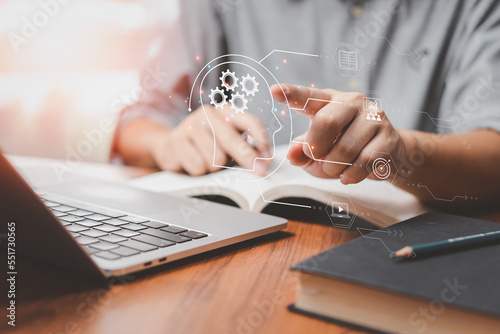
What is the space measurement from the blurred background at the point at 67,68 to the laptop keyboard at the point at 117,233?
1.48 feet

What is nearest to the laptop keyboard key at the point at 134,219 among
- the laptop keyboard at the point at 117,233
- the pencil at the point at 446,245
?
the laptop keyboard at the point at 117,233

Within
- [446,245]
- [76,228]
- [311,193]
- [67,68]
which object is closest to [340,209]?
[311,193]

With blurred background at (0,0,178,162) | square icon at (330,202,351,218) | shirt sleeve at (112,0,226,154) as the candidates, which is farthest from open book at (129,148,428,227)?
blurred background at (0,0,178,162)

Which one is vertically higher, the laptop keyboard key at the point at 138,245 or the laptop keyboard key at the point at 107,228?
the laptop keyboard key at the point at 138,245

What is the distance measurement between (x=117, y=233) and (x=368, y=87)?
0.26 m

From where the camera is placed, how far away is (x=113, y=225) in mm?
408

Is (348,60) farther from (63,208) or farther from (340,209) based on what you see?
(63,208)

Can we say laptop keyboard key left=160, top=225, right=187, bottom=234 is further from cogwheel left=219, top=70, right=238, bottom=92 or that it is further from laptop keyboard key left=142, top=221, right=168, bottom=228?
cogwheel left=219, top=70, right=238, bottom=92

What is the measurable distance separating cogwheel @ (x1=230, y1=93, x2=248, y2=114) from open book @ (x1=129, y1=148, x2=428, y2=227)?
58 mm

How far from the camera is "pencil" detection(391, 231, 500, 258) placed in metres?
0.30

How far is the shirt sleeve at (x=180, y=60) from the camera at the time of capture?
1.89 feet

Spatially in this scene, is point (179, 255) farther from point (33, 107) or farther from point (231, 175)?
point (33, 107)

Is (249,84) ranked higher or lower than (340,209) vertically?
higher

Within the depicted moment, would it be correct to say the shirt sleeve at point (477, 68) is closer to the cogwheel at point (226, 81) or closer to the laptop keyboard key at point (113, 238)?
the cogwheel at point (226, 81)
